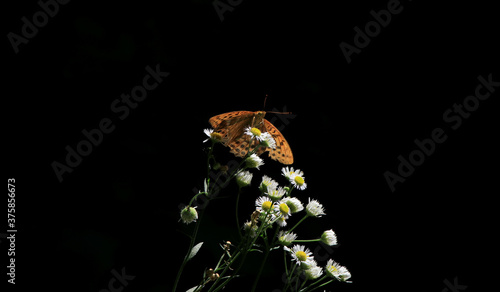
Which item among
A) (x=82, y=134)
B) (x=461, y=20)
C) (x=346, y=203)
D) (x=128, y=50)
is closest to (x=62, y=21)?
(x=128, y=50)

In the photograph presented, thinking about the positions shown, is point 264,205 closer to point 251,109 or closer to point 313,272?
point 313,272

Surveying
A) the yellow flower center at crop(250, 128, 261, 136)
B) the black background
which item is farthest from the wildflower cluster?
the black background

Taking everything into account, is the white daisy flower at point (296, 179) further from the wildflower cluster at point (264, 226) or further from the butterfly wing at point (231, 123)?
the butterfly wing at point (231, 123)

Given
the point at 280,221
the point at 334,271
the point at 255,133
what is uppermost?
the point at 255,133

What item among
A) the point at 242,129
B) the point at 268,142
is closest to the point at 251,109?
the point at 242,129

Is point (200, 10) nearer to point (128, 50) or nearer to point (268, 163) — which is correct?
point (128, 50)

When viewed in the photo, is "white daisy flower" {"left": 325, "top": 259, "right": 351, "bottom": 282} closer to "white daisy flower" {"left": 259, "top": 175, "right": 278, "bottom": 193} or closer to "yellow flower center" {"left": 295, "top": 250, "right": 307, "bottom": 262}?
"yellow flower center" {"left": 295, "top": 250, "right": 307, "bottom": 262}

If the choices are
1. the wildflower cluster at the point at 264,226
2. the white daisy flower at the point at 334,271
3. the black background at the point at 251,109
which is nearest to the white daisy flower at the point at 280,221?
the wildflower cluster at the point at 264,226

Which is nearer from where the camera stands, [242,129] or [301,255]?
[301,255]
